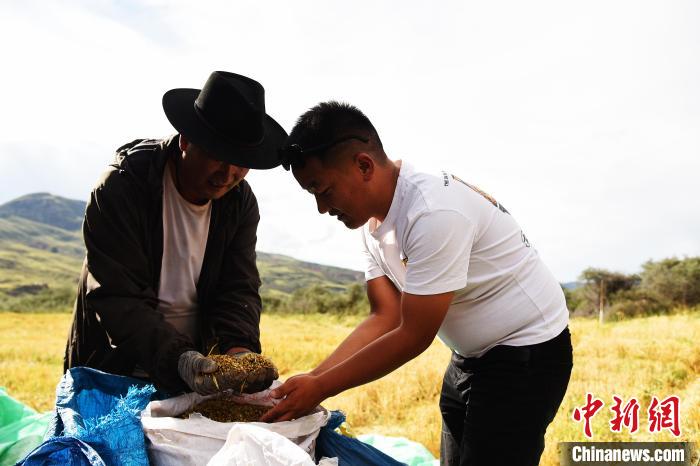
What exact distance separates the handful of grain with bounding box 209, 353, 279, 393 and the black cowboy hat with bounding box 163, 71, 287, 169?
79 centimetres

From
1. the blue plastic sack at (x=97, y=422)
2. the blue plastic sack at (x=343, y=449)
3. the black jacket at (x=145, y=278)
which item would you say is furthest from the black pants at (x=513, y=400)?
the blue plastic sack at (x=97, y=422)

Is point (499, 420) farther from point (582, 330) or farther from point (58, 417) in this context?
point (582, 330)

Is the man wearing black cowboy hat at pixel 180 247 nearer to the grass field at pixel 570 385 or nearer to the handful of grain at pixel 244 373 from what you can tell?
the handful of grain at pixel 244 373

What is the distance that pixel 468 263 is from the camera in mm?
2463

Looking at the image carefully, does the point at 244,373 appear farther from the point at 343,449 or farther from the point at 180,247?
the point at 180,247

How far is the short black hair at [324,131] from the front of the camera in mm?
2467

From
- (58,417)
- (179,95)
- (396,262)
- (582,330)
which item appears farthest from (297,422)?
(582,330)

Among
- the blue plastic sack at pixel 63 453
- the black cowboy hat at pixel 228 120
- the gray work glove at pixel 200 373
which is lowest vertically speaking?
the blue plastic sack at pixel 63 453

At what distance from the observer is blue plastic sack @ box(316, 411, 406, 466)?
2777 millimetres

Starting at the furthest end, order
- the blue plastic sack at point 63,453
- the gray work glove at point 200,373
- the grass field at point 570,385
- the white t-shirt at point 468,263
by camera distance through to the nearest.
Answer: the grass field at point 570,385, the gray work glove at point 200,373, the white t-shirt at point 468,263, the blue plastic sack at point 63,453

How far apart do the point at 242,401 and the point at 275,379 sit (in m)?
0.16

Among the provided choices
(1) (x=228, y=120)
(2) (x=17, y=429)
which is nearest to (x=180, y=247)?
(1) (x=228, y=120)

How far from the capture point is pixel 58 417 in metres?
2.68

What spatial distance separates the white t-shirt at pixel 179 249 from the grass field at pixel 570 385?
2976 millimetres
